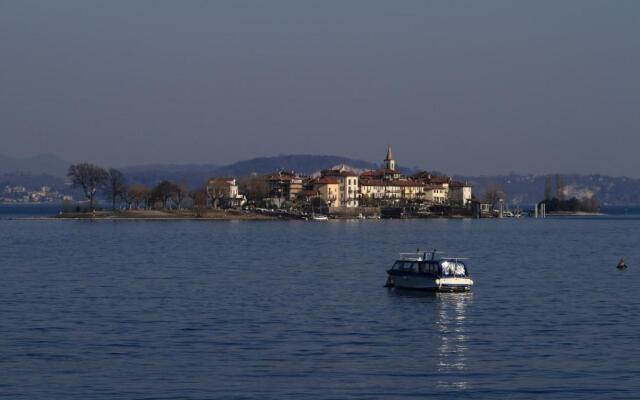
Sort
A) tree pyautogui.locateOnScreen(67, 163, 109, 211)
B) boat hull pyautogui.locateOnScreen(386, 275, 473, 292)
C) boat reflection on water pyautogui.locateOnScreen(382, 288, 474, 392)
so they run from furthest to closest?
tree pyautogui.locateOnScreen(67, 163, 109, 211), boat hull pyautogui.locateOnScreen(386, 275, 473, 292), boat reflection on water pyautogui.locateOnScreen(382, 288, 474, 392)

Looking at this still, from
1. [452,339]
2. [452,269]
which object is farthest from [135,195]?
[452,339]

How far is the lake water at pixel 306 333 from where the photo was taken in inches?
1019

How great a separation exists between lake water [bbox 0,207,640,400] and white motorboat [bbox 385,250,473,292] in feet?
2.66

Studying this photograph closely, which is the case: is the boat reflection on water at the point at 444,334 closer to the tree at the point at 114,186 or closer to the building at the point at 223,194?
the tree at the point at 114,186

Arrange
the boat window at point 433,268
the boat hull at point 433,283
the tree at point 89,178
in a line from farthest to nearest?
the tree at point 89,178 < the boat window at point 433,268 < the boat hull at point 433,283

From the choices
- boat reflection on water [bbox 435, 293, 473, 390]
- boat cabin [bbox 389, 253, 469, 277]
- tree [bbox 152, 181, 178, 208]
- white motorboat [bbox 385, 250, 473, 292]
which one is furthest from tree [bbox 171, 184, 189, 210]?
boat reflection on water [bbox 435, 293, 473, 390]

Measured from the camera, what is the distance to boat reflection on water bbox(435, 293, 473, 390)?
Result: 1050 inches

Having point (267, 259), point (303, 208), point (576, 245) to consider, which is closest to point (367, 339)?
point (267, 259)

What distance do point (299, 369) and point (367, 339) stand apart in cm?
538

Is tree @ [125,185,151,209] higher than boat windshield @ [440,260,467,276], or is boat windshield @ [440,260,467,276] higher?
tree @ [125,185,151,209]

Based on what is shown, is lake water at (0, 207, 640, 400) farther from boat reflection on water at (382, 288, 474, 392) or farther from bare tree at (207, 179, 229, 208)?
bare tree at (207, 179, 229, 208)

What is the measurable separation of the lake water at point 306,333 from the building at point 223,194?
12639 cm

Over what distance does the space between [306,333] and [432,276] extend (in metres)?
15.2

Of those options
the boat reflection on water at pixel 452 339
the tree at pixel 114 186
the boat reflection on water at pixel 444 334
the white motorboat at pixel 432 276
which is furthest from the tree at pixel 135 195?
the boat reflection on water at pixel 452 339
